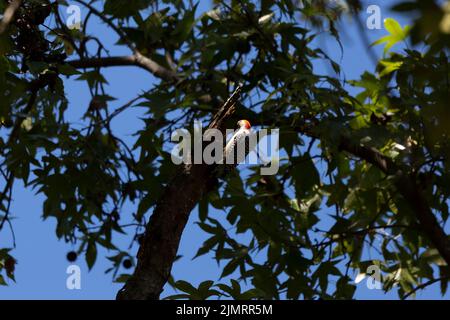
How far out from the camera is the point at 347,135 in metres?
4.76

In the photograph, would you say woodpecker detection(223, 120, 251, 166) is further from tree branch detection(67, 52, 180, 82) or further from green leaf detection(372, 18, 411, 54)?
tree branch detection(67, 52, 180, 82)

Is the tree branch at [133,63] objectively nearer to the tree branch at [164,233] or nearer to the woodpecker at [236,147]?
the woodpecker at [236,147]

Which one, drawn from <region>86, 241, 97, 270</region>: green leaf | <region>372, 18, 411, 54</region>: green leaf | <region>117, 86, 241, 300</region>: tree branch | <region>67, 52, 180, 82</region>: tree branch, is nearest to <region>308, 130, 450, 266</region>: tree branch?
<region>372, 18, 411, 54</region>: green leaf

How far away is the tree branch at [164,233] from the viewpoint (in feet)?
12.0

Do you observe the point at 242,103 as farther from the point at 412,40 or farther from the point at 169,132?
the point at 412,40

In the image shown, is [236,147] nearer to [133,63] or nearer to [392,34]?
[392,34]

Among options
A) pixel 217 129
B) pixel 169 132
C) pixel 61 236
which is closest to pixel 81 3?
pixel 169 132

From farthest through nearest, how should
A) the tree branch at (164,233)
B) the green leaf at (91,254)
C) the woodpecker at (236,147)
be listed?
1. the green leaf at (91,254)
2. the woodpecker at (236,147)
3. the tree branch at (164,233)

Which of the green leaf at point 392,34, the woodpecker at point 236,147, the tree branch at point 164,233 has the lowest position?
the tree branch at point 164,233

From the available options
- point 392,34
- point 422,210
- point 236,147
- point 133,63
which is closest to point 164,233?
point 236,147

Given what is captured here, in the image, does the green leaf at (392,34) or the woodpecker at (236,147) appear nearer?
the woodpecker at (236,147)

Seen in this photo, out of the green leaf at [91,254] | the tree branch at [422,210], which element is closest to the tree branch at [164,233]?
the tree branch at [422,210]

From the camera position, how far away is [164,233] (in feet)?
12.5
